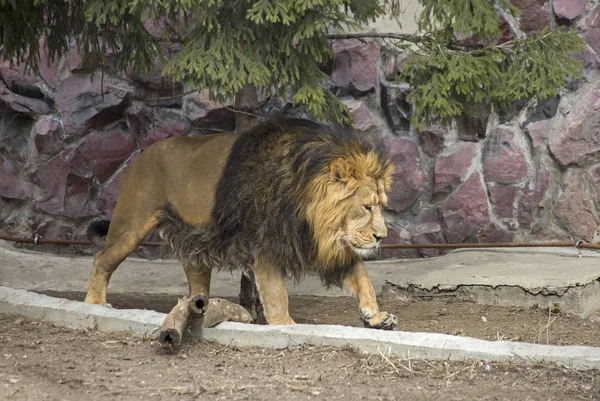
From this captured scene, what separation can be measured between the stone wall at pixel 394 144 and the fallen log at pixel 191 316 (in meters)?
A: 2.86

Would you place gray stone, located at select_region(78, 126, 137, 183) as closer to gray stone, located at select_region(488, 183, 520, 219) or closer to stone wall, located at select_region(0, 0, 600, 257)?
stone wall, located at select_region(0, 0, 600, 257)

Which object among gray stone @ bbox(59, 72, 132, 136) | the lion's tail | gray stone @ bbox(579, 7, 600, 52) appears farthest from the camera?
gray stone @ bbox(59, 72, 132, 136)

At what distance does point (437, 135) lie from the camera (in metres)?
7.32

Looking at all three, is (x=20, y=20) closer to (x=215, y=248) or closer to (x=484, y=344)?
(x=215, y=248)

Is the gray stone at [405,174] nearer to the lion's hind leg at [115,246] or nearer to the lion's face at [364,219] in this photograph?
the lion's hind leg at [115,246]

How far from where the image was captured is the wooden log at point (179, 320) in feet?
13.5

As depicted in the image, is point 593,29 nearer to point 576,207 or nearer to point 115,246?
point 576,207

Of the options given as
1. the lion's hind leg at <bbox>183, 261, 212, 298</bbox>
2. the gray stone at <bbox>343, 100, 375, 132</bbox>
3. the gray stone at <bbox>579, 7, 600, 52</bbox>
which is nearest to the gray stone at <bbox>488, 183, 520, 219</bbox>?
the gray stone at <bbox>343, 100, 375, 132</bbox>

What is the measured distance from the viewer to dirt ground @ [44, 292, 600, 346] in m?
5.04

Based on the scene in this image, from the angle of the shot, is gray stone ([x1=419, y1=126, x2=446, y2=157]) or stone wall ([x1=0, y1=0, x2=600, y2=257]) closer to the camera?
stone wall ([x1=0, y1=0, x2=600, y2=257])

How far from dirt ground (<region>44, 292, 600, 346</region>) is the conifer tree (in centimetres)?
120

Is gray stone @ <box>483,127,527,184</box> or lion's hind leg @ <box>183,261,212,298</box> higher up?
gray stone @ <box>483,127,527,184</box>

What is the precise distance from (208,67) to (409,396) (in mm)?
2072

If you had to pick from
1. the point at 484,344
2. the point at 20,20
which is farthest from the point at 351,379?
the point at 20,20
